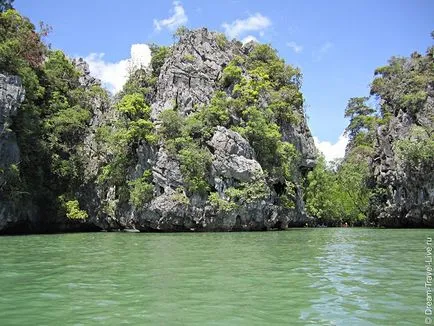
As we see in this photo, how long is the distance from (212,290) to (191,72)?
95.0 ft

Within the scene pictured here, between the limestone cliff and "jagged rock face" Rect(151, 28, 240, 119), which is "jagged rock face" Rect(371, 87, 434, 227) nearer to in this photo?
the limestone cliff

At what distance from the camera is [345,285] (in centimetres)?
820

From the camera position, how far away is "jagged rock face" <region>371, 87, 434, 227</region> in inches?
1364

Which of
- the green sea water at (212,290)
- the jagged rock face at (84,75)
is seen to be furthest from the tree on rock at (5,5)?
the green sea water at (212,290)

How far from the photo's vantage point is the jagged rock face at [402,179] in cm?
3466

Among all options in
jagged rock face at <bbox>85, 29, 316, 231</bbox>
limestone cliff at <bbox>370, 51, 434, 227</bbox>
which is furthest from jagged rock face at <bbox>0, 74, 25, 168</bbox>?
limestone cliff at <bbox>370, 51, 434, 227</bbox>

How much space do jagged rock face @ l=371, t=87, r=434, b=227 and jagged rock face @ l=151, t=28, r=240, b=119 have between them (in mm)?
15637

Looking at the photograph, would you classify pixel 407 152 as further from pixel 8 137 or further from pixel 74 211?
pixel 8 137

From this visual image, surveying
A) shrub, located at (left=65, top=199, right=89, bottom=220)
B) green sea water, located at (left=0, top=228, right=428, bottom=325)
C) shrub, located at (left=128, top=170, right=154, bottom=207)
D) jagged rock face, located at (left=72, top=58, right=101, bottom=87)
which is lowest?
green sea water, located at (left=0, top=228, right=428, bottom=325)

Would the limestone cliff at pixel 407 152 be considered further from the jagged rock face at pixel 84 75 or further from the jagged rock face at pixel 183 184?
the jagged rock face at pixel 84 75

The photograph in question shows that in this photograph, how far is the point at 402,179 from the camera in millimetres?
35594

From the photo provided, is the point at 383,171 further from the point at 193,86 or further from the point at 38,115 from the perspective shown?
the point at 38,115

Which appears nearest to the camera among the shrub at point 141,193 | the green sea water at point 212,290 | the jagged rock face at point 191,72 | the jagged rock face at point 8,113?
the green sea water at point 212,290

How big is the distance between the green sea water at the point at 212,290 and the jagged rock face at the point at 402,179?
24.5 m
